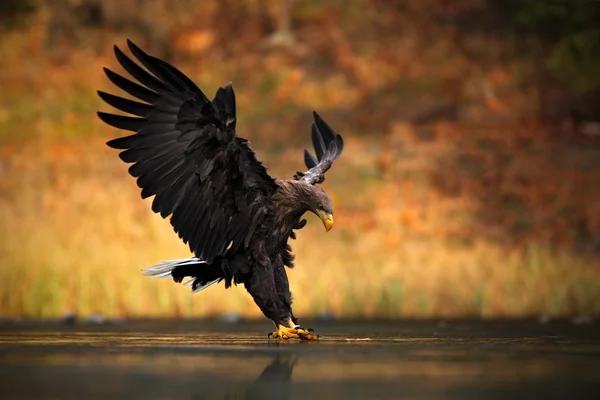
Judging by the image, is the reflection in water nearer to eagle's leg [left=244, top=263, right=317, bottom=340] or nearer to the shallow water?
the shallow water

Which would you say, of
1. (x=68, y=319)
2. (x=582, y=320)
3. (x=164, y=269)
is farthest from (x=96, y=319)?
(x=582, y=320)

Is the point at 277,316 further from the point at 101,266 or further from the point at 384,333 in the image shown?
the point at 101,266

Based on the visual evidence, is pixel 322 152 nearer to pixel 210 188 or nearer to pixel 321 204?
pixel 321 204

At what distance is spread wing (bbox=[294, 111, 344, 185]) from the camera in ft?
32.0

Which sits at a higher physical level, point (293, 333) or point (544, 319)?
point (544, 319)

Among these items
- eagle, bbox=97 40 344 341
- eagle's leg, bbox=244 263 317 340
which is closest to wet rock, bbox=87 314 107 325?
eagle, bbox=97 40 344 341

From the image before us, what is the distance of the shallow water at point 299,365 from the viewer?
5609 millimetres

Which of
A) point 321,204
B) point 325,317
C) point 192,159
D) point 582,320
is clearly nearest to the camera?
point 192,159

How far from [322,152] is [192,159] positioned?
2.55 meters

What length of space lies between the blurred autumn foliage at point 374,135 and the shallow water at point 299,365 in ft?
14.6

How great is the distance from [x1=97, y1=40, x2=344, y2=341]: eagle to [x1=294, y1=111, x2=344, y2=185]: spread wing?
562 millimetres

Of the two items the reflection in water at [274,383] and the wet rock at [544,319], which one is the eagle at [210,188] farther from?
the wet rock at [544,319]

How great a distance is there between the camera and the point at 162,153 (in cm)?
863

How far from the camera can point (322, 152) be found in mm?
10961
